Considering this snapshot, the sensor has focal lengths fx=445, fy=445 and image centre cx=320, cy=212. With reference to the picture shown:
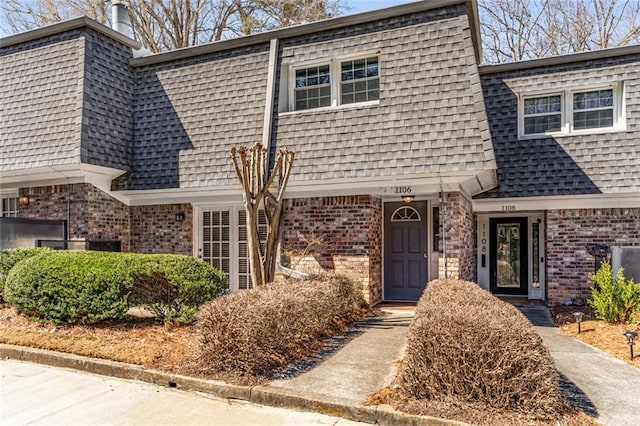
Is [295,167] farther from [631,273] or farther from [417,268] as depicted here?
[631,273]

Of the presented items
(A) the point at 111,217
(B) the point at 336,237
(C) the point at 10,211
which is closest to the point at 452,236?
(B) the point at 336,237

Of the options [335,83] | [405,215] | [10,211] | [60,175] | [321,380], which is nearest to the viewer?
[321,380]

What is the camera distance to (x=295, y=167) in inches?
342

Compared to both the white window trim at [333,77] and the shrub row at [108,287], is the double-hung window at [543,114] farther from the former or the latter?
the shrub row at [108,287]

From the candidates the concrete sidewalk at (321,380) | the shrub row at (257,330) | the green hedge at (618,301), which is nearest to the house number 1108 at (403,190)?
the concrete sidewalk at (321,380)

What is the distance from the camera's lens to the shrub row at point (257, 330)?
4.90 m

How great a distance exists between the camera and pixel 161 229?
10.5m

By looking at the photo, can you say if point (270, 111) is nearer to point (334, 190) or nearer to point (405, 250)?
point (334, 190)

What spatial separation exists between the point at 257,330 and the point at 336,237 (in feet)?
14.0

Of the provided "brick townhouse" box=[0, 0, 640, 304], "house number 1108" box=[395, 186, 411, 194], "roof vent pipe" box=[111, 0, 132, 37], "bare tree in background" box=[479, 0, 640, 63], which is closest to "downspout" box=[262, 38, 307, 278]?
"brick townhouse" box=[0, 0, 640, 304]

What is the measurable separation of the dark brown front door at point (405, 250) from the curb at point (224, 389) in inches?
226

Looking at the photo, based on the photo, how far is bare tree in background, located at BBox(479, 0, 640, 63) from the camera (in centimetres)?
1694

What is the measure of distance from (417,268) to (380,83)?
13.1 ft

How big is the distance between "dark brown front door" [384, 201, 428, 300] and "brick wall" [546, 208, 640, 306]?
9.44ft
